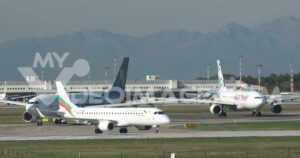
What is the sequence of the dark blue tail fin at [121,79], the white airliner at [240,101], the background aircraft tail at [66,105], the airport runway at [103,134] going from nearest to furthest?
1. the airport runway at [103,134]
2. the background aircraft tail at [66,105]
3. the dark blue tail fin at [121,79]
4. the white airliner at [240,101]

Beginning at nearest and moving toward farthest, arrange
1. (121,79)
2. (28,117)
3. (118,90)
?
(28,117) < (118,90) < (121,79)

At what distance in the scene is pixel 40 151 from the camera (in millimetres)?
56062

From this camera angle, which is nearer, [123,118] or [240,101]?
[123,118]

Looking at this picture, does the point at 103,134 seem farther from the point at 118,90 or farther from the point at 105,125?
the point at 118,90

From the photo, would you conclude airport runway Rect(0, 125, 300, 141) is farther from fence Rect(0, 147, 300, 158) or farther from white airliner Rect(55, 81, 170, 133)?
fence Rect(0, 147, 300, 158)

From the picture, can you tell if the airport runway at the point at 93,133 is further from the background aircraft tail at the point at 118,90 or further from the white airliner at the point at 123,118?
the background aircraft tail at the point at 118,90

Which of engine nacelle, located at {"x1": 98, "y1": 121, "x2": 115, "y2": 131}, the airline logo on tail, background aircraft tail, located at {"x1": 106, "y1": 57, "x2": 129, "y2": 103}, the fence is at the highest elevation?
background aircraft tail, located at {"x1": 106, "y1": 57, "x2": 129, "y2": 103}

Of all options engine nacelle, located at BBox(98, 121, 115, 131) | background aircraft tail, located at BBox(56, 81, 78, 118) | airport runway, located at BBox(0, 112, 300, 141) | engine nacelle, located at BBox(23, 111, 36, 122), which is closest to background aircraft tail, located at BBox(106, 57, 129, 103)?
engine nacelle, located at BBox(23, 111, 36, 122)

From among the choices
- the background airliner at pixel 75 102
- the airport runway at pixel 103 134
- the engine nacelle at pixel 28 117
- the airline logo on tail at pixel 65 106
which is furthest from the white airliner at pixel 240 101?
the airline logo on tail at pixel 65 106

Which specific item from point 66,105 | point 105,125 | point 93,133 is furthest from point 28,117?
point 105,125

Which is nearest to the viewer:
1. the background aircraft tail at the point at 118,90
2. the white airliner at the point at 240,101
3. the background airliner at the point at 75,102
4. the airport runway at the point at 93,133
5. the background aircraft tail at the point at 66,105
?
the airport runway at the point at 93,133

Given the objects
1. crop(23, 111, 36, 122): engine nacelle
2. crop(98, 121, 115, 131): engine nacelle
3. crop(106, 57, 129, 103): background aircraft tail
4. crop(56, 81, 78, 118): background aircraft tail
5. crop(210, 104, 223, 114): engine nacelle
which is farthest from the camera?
crop(210, 104, 223, 114): engine nacelle

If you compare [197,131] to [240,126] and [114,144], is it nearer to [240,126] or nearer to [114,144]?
[240,126]

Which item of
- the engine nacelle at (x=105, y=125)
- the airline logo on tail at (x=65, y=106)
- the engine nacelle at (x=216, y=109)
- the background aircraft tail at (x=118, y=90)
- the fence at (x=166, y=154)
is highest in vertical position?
the background aircraft tail at (x=118, y=90)
